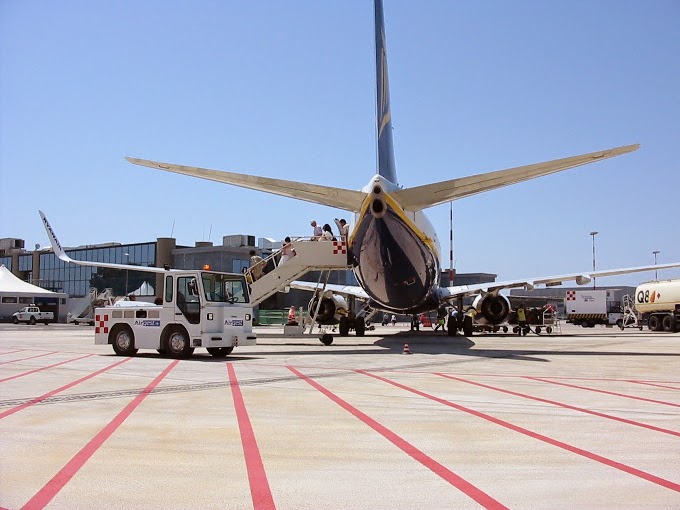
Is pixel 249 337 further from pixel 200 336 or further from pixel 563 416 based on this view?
pixel 563 416

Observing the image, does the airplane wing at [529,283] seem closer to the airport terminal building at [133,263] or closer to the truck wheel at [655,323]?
the truck wheel at [655,323]

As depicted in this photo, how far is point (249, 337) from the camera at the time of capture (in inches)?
736

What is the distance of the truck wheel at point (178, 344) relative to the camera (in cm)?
1828

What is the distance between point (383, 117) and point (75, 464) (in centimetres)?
2146

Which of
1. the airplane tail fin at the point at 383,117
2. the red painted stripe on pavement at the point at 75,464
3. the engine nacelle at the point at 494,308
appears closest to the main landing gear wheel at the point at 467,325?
the engine nacelle at the point at 494,308

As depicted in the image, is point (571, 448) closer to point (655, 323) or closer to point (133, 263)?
point (655, 323)

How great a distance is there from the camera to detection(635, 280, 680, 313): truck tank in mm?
45406

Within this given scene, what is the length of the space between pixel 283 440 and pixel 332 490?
2.09 m

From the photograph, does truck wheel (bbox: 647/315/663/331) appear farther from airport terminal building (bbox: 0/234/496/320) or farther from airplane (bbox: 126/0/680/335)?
airport terminal building (bbox: 0/234/496/320)

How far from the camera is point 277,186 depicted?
1917 centimetres

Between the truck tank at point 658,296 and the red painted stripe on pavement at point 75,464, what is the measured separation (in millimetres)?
42933

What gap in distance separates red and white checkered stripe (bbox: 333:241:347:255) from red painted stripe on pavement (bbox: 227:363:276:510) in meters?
15.2

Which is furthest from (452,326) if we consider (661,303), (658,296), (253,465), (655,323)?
(253,465)

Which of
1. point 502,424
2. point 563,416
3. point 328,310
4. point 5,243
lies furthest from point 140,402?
point 5,243
